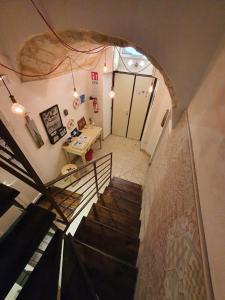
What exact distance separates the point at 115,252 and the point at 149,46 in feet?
7.78

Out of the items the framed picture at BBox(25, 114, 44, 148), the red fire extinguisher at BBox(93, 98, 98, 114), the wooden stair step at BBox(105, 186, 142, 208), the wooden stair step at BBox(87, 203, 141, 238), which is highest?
the red fire extinguisher at BBox(93, 98, 98, 114)

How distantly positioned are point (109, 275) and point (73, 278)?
398mm

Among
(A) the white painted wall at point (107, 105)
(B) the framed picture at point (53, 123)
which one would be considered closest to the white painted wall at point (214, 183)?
(B) the framed picture at point (53, 123)

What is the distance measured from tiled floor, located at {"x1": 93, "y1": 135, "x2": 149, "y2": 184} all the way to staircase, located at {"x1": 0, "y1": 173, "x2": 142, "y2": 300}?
1.53m

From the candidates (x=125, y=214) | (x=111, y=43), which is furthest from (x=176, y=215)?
(x=111, y=43)

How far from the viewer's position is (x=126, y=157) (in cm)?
440

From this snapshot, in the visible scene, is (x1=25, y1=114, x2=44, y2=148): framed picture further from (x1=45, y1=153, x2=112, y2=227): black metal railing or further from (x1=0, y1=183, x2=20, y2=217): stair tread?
(x1=0, y1=183, x2=20, y2=217): stair tread

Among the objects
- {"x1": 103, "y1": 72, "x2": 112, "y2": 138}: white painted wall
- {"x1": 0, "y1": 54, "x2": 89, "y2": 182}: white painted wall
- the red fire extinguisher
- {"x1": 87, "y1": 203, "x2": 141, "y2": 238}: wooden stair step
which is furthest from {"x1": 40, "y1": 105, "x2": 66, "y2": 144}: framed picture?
{"x1": 87, "y1": 203, "x2": 141, "y2": 238}: wooden stair step

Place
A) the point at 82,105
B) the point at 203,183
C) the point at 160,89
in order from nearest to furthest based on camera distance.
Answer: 1. the point at 203,183
2. the point at 160,89
3. the point at 82,105

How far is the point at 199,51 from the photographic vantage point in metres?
1.30

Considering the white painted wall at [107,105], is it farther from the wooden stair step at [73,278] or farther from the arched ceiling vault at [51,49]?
the wooden stair step at [73,278]

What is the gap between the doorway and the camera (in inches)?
156

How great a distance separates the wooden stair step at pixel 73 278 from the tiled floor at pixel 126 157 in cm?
251

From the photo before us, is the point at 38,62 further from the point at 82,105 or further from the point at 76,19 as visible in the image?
the point at 82,105
